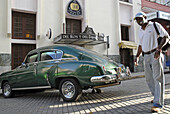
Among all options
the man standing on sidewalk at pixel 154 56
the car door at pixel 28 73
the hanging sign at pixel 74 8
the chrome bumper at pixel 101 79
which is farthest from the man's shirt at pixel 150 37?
the hanging sign at pixel 74 8

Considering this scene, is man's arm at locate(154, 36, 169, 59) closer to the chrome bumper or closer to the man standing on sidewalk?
the man standing on sidewalk

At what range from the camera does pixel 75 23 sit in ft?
51.0

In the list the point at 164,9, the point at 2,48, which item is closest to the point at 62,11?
the point at 2,48

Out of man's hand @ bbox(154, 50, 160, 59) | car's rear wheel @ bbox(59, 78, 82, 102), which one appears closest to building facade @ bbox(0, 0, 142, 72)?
car's rear wheel @ bbox(59, 78, 82, 102)

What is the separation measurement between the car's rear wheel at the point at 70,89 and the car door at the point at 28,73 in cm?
118

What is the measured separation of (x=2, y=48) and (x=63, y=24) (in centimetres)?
528

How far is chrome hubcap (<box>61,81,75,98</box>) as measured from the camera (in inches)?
182

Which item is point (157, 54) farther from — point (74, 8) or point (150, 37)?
point (74, 8)

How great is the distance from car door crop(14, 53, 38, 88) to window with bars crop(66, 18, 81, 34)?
9.52 m

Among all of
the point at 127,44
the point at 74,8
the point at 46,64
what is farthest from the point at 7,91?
the point at 127,44

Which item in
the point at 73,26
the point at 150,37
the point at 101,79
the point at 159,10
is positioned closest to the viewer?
the point at 150,37

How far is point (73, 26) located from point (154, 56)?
1272cm

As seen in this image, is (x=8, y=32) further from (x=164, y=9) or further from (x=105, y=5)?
(x=164, y=9)

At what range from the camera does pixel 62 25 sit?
1406cm
